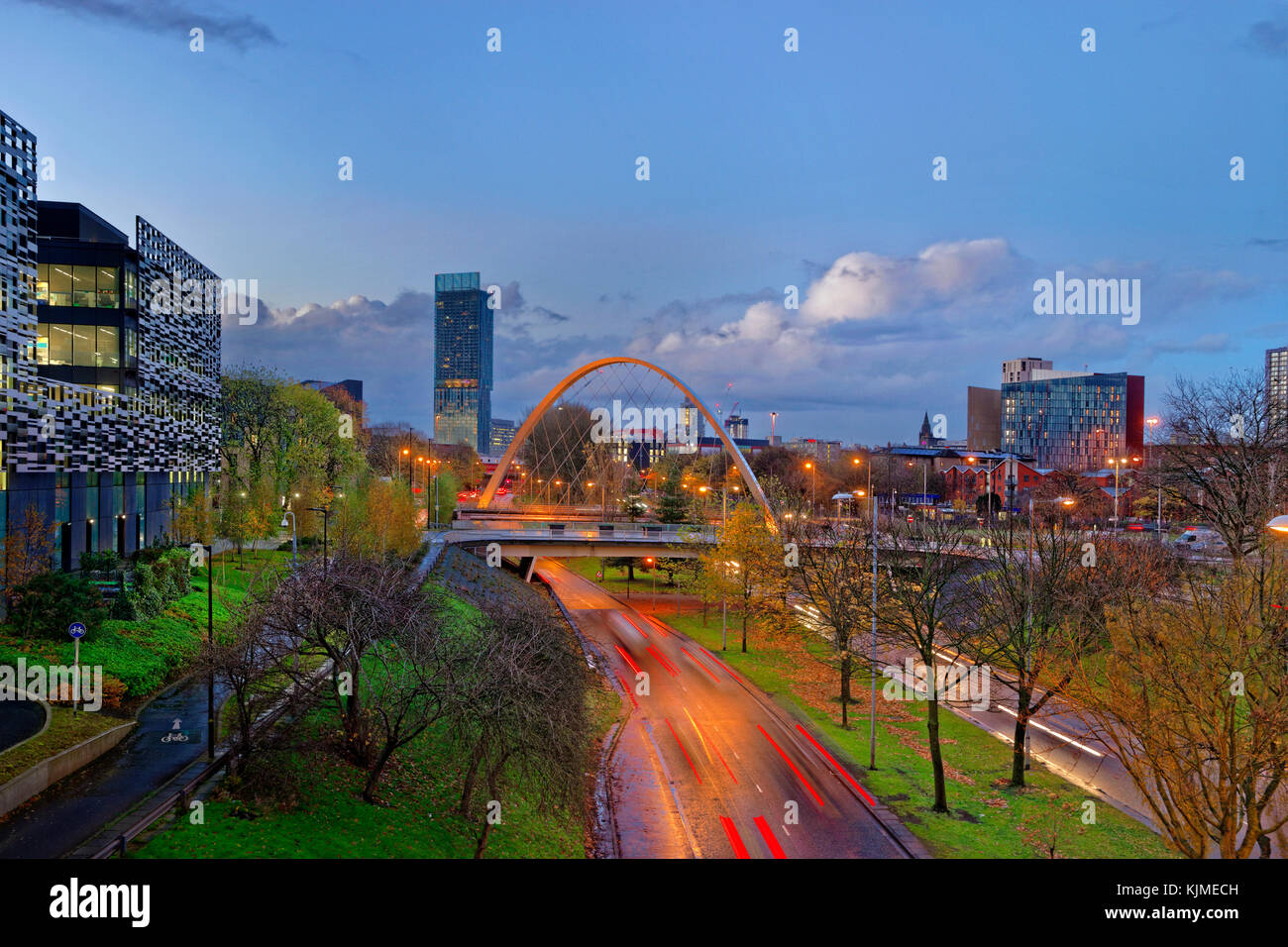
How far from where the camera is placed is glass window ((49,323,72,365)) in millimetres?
45438

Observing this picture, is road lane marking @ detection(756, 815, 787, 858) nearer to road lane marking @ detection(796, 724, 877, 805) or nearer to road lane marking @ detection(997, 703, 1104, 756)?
road lane marking @ detection(796, 724, 877, 805)

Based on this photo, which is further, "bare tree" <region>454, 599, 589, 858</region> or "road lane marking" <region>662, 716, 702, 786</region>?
"road lane marking" <region>662, 716, 702, 786</region>

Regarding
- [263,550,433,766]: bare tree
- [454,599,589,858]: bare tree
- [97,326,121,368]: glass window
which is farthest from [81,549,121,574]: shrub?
[454,599,589,858]: bare tree

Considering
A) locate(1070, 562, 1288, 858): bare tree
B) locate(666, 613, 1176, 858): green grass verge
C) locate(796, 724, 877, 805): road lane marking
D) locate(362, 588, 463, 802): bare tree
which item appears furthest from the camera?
locate(796, 724, 877, 805): road lane marking

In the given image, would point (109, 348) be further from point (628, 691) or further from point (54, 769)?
point (628, 691)

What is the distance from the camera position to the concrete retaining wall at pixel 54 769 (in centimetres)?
1548

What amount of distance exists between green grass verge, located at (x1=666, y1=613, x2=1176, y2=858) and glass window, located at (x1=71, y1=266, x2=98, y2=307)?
44701 millimetres

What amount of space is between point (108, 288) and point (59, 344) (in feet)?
14.0

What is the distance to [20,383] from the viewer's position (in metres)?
31.0

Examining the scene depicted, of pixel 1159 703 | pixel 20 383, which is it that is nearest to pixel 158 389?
pixel 20 383

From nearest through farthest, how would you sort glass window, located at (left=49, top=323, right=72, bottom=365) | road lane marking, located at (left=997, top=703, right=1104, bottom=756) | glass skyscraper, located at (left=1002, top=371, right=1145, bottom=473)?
1. road lane marking, located at (left=997, top=703, right=1104, bottom=756)
2. glass window, located at (left=49, top=323, right=72, bottom=365)
3. glass skyscraper, located at (left=1002, top=371, right=1145, bottom=473)
